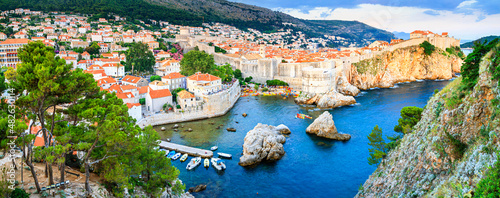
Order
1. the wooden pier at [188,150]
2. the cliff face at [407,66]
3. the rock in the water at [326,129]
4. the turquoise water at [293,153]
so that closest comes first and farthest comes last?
the turquoise water at [293,153]
the wooden pier at [188,150]
the rock in the water at [326,129]
the cliff face at [407,66]

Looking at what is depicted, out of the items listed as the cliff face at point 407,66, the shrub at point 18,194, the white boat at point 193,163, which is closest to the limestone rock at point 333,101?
the cliff face at point 407,66

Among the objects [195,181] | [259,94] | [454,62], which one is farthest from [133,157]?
[454,62]

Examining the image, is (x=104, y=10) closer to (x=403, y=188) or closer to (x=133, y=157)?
(x=133, y=157)

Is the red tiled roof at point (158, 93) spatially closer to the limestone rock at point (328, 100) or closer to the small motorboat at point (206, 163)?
the small motorboat at point (206, 163)

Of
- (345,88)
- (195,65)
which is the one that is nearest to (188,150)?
(195,65)

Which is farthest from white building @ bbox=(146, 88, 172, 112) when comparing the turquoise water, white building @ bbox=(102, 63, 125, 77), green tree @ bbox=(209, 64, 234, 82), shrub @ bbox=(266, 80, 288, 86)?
shrub @ bbox=(266, 80, 288, 86)
